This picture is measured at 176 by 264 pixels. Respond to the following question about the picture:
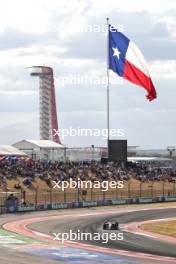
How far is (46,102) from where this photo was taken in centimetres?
12644

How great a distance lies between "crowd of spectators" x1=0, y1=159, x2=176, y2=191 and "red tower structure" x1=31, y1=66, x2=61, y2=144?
4814cm

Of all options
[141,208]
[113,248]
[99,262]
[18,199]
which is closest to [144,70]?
[113,248]

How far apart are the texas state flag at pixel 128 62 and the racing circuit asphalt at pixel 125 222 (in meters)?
7.37

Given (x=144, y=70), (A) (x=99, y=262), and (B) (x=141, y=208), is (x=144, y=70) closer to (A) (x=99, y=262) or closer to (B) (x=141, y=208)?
(A) (x=99, y=262)

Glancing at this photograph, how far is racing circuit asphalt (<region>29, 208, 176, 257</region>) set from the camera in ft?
95.9

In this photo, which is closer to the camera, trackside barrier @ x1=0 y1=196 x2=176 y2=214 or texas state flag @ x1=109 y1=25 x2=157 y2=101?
texas state flag @ x1=109 y1=25 x2=157 y2=101

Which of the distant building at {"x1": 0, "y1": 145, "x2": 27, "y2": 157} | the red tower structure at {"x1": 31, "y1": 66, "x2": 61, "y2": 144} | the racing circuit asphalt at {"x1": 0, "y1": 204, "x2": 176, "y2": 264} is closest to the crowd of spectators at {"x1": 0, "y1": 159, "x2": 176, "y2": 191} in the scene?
the distant building at {"x1": 0, "y1": 145, "x2": 27, "y2": 157}

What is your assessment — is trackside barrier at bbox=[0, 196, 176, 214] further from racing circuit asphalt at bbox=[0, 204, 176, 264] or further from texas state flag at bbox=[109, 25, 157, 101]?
texas state flag at bbox=[109, 25, 157, 101]

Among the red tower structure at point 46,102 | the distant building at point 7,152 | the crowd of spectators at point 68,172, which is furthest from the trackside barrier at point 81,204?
the red tower structure at point 46,102

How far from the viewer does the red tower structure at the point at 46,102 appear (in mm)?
125875

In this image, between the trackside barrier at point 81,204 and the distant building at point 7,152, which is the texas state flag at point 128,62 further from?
the distant building at point 7,152

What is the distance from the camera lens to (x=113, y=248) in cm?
2908

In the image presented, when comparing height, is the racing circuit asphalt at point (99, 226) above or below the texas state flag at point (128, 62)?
below

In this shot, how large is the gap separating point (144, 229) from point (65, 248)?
38.0 feet
